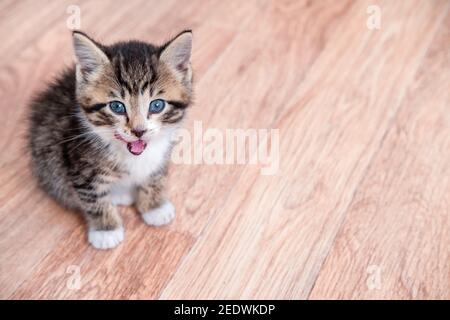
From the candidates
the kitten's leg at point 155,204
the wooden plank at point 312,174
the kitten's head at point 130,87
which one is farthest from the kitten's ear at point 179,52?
the wooden plank at point 312,174

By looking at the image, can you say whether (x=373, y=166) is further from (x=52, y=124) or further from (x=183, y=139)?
(x=52, y=124)

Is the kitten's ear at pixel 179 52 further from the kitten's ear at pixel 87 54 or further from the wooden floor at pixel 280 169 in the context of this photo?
the wooden floor at pixel 280 169

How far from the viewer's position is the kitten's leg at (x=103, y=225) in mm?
1295

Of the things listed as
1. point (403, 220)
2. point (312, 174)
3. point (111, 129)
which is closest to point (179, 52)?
point (111, 129)

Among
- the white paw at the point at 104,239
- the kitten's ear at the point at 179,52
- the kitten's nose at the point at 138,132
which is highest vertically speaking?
the kitten's ear at the point at 179,52

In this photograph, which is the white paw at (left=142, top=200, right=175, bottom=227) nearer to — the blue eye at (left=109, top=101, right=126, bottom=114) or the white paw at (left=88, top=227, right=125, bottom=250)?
the white paw at (left=88, top=227, right=125, bottom=250)

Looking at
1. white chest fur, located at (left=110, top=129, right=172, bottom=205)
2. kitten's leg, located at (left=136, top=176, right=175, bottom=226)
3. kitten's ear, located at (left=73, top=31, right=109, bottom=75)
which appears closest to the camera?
kitten's ear, located at (left=73, top=31, right=109, bottom=75)

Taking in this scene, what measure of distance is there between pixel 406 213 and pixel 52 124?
0.96 meters

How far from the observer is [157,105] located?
3.85 feet

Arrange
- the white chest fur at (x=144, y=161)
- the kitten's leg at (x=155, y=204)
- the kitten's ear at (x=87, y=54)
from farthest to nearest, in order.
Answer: the kitten's leg at (x=155, y=204), the white chest fur at (x=144, y=161), the kitten's ear at (x=87, y=54)

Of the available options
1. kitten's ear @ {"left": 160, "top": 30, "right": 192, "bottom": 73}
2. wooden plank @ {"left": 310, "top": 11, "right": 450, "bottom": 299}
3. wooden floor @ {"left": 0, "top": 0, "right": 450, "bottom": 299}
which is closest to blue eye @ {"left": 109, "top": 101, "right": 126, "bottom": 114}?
kitten's ear @ {"left": 160, "top": 30, "right": 192, "bottom": 73}

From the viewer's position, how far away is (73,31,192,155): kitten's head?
1.14 metres

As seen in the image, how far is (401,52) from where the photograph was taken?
6.27 feet
